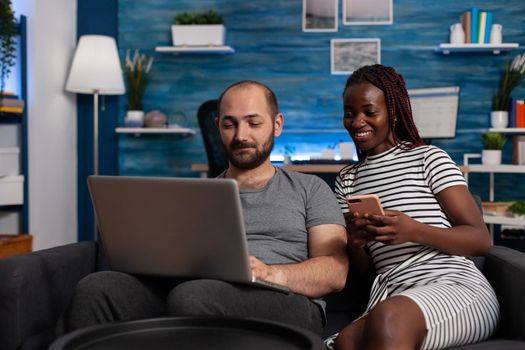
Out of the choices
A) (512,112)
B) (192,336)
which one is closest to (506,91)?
(512,112)

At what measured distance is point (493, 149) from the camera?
461cm

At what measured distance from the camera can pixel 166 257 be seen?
1586 mm

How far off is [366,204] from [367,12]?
3.55m

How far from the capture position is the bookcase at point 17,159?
4.16 meters

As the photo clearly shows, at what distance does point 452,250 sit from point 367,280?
0.38 metres

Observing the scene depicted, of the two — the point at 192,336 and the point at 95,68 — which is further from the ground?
the point at 95,68

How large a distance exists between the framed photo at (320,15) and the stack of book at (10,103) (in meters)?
2.04

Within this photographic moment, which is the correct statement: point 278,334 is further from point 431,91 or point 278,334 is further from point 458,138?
point 458,138

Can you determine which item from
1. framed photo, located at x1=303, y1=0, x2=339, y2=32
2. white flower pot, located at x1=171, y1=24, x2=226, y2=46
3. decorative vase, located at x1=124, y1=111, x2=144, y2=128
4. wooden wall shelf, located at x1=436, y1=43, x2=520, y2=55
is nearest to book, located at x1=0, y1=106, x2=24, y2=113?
decorative vase, located at x1=124, y1=111, x2=144, y2=128

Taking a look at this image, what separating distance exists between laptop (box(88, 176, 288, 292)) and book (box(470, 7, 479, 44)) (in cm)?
359

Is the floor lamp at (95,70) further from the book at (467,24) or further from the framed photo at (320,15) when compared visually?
the book at (467,24)

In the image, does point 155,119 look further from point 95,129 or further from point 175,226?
point 175,226

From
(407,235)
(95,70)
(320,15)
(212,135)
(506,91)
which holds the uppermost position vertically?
(320,15)

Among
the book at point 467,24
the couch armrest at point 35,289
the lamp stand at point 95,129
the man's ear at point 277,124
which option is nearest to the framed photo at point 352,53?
the book at point 467,24
